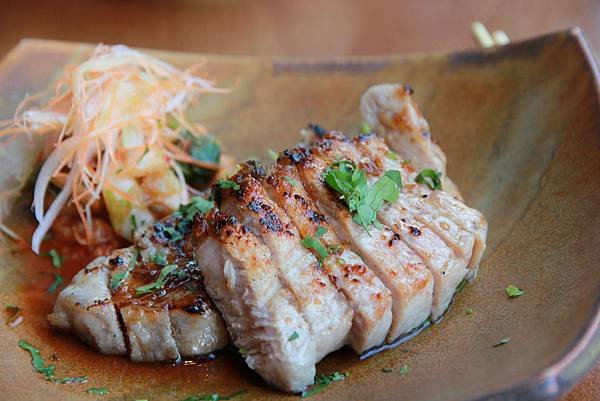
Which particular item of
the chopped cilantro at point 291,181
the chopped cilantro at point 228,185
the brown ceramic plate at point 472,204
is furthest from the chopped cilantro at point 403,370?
the chopped cilantro at point 228,185

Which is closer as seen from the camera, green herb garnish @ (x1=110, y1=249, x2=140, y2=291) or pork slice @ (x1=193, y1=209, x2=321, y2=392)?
pork slice @ (x1=193, y1=209, x2=321, y2=392)

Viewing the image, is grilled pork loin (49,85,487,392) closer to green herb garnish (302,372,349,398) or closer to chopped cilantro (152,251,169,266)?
chopped cilantro (152,251,169,266)

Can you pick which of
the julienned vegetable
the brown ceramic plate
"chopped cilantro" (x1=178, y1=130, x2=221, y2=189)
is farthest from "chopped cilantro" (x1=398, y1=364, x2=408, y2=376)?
"chopped cilantro" (x1=178, y1=130, x2=221, y2=189)

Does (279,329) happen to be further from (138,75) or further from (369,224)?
(138,75)

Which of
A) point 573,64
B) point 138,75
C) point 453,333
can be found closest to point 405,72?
point 573,64

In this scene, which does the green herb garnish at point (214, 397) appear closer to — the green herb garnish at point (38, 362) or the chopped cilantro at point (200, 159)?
the green herb garnish at point (38, 362)

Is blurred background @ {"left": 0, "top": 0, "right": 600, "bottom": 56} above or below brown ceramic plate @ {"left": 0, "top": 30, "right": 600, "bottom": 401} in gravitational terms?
above
